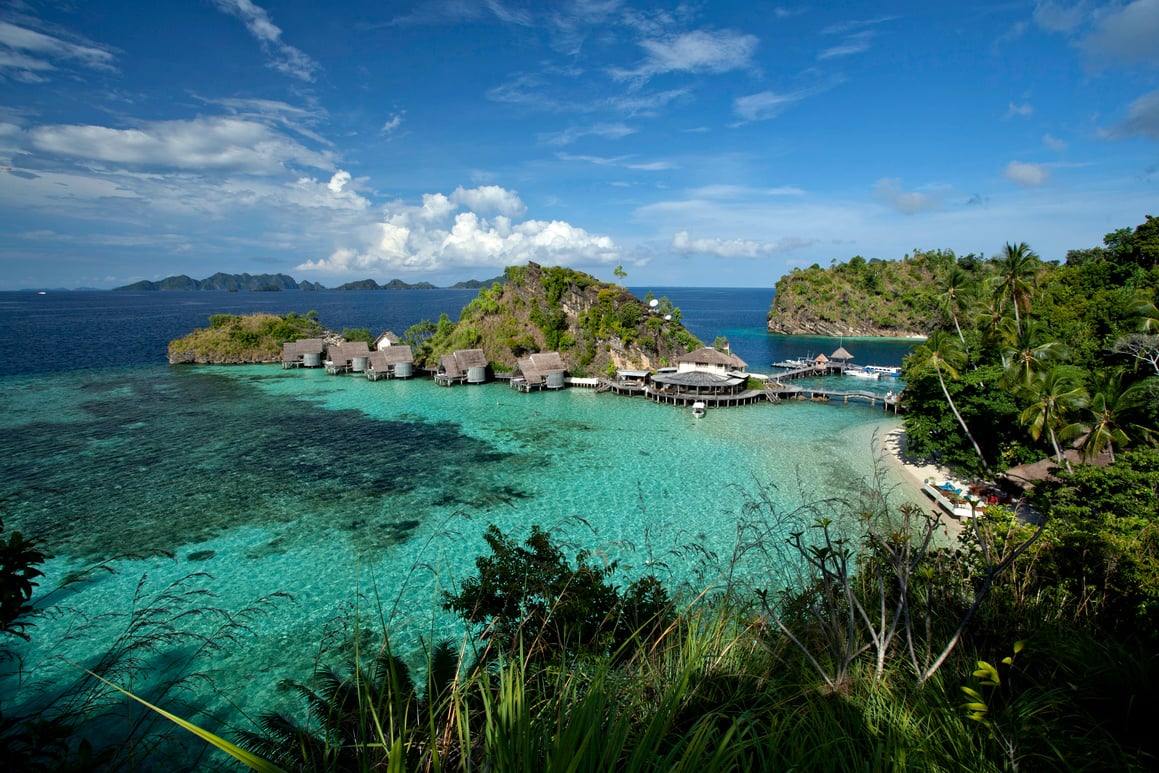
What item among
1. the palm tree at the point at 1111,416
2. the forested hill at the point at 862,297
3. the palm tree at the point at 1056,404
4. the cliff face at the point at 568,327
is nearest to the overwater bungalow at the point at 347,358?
the cliff face at the point at 568,327

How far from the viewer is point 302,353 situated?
45312 millimetres

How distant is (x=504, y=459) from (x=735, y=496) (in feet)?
31.1

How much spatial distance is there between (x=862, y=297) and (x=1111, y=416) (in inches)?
2784

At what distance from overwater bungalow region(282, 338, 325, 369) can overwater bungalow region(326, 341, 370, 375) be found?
Result: 11.6 feet

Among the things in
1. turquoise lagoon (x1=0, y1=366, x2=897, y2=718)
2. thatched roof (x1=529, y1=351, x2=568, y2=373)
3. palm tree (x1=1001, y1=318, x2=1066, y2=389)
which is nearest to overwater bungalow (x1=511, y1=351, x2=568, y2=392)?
thatched roof (x1=529, y1=351, x2=568, y2=373)

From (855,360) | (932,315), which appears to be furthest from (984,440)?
(932,315)

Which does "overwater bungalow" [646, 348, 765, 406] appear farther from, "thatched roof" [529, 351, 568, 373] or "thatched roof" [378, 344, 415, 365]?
"thatched roof" [378, 344, 415, 365]

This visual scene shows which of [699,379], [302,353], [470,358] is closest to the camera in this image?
[699,379]

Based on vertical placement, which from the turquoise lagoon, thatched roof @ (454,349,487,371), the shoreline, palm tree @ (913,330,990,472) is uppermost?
palm tree @ (913,330,990,472)

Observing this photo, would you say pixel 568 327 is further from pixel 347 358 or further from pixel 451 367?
pixel 347 358

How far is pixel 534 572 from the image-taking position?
6738 mm

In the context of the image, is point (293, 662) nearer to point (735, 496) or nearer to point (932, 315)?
point (735, 496)

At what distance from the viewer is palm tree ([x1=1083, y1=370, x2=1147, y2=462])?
1484 centimetres

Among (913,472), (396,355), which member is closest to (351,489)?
(913,472)
